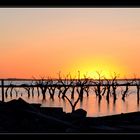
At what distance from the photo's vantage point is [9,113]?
22.7ft

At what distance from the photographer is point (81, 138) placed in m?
1.27

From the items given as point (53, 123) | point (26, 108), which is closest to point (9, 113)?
point (26, 108)

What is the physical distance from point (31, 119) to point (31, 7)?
18.9 feet

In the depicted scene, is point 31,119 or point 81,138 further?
point 31,119

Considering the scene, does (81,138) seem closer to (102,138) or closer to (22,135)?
(102,138)
